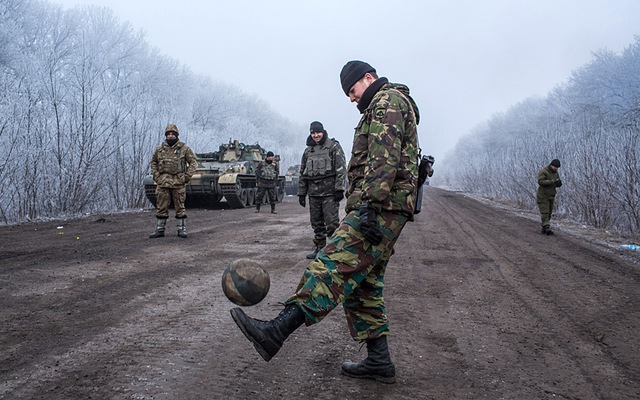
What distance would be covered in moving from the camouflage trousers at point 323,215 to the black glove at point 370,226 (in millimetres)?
3947

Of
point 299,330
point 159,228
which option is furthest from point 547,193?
point 299,330

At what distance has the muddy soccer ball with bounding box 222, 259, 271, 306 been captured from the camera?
8.78 feet

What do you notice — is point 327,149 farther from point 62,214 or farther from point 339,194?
point 62,214

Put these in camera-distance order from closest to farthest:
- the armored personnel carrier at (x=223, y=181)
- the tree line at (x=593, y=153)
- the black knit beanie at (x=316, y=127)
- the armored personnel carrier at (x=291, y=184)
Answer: the black knit beanie at (x=316, y=127)
the tree line at (x=593, y=153)
the armored personnel carrier at (x=223, y=181)
the armored personnel carrier at (x=291, y=184)

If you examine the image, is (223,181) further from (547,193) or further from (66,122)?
(547,193)

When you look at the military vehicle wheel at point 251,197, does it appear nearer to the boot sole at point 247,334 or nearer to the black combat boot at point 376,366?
the black combat boot at point 376,366

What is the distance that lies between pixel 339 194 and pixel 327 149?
670 mm

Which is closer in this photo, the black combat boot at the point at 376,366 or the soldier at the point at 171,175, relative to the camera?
the black combat boot at the point at 376,366

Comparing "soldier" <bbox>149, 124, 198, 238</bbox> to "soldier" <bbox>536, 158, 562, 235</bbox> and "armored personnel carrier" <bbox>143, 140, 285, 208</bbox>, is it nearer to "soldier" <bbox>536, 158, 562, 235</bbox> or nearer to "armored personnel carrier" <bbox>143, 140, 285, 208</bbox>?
"armored personnel carrier" <bbox>143, 140, 285, 208</bbox>

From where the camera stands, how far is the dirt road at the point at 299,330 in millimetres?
2742

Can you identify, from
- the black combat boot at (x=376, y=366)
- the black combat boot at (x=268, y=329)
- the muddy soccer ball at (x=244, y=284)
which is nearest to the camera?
the black combat boot at (x=268, y=329)

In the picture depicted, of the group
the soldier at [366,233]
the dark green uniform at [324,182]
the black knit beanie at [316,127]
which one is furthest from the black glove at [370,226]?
the black knit beanie at [316,127]

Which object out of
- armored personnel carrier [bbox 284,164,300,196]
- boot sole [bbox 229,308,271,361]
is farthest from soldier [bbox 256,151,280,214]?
armored personnel carrier [bbox 284,164,300,196]

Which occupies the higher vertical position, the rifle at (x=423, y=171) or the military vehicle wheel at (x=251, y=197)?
the rifle at (x=423, y=171)
